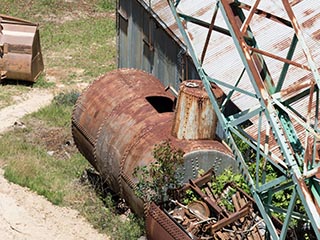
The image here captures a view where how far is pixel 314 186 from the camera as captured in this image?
873 cm

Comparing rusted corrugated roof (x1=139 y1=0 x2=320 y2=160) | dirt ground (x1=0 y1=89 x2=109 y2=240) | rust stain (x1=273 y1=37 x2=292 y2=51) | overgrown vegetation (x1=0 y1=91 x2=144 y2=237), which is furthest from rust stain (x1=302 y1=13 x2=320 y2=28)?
dirt ground (x1=0 y1=89 x2=109 y2=240)

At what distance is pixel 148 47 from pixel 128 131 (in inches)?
228

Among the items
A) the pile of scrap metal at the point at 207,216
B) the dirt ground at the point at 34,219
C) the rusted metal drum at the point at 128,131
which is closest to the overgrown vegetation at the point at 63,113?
the dirt ground at the point at 34,219

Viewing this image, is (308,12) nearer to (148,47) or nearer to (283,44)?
(283,44)

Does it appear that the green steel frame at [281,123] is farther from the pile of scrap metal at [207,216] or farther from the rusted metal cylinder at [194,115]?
the rusted metal cylinder at [194,115]

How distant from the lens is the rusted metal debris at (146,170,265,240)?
10.7 meters

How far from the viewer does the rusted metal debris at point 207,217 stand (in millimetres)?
10664

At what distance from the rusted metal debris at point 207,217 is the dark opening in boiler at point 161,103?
2.54 m

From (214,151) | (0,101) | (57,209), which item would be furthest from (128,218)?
(0,101)

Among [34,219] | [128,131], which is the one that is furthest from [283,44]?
[34,219]

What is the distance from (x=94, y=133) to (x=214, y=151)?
296 centimetres

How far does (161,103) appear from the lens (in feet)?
45.1

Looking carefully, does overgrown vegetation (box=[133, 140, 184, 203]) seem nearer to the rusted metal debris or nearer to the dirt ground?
the rusted metal debris

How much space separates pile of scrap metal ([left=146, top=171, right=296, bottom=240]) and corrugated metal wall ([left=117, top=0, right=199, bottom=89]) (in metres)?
4.10
